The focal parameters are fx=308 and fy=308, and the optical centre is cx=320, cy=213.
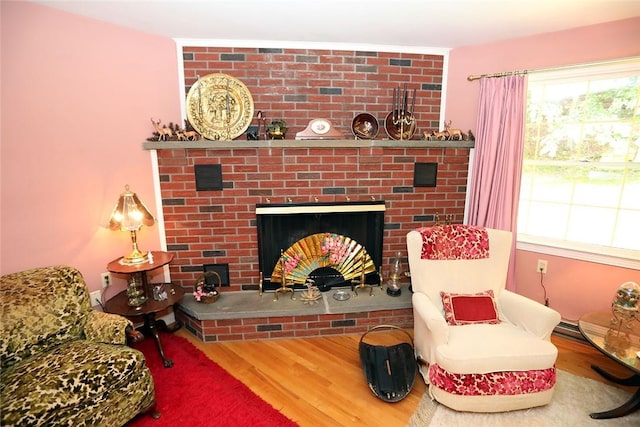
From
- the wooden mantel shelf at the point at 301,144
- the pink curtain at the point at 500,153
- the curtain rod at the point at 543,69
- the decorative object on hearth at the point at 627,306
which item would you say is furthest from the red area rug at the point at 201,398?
the curtain rod at the point at 543,69

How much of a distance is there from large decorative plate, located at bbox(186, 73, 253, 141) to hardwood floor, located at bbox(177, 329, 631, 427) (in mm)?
1714

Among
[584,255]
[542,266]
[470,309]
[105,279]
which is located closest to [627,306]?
[584,255]

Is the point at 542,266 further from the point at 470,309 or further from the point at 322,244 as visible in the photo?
the point at 322,244

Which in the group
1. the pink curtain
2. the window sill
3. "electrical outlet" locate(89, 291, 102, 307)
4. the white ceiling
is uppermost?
the white ceiling

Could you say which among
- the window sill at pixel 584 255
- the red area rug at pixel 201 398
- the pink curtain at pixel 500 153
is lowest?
the red area rug at pixel 201 398

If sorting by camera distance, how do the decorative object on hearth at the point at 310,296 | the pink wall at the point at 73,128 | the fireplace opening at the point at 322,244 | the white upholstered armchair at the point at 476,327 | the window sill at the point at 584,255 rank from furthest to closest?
1. the fireplace opening at the point at 322,244
2. the decorative object on hearth at the point at 310,296
3. the window sill at the point at 584,255
4. the pink wall at the point at 73,128
5. the white upholstered armchair at the point at 476,327

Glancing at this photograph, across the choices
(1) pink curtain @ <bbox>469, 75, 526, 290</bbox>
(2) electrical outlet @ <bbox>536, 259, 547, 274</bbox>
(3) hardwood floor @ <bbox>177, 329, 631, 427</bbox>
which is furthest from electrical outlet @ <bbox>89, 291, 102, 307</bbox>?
(2) electrical outlet @ <bbox>536, 259, 547, 274</bbox>

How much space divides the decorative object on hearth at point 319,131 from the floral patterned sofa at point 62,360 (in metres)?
1.80

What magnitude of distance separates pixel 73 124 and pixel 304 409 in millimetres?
2377

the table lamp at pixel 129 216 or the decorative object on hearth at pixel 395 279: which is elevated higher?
the table lamp at pixel 129 216

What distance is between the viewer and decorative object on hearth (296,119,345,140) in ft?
8.29

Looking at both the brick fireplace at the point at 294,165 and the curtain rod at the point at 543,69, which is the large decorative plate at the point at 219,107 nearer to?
the brick fireplace at the point at 294,165

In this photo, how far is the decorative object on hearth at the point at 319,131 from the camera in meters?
2.53

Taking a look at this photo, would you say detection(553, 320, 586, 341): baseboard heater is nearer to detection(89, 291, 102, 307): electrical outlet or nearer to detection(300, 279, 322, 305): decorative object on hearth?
detection(300, 279, 322, 305): decorative object on hearth
